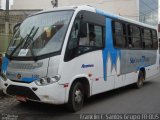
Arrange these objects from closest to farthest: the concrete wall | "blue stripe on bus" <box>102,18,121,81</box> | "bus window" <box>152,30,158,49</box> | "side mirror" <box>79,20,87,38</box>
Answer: "side mirror" <box>79,20,87,38</box>
"blue stripe on bus" <box>102,18,121,81</box>
"bus window" <box>152,30,158,49</box>
the concrete wall

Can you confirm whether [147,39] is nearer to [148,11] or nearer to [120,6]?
[120,6]

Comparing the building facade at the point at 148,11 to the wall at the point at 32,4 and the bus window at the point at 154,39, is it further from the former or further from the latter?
the bus window at the point at 154,39

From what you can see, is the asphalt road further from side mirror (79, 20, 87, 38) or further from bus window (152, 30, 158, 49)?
bus window (152, 30, 158, 49)

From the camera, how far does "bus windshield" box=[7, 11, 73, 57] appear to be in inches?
304

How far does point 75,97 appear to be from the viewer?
817cm

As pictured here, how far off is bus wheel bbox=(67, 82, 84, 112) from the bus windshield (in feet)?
3.84

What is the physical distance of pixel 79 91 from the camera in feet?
27.2

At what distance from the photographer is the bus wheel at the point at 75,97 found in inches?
312

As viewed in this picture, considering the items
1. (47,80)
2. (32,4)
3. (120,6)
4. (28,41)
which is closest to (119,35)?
(28,41)

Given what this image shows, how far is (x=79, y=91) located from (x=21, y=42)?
2.02m

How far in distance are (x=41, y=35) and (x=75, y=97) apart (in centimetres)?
185

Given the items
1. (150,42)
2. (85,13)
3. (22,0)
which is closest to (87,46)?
(85,13)

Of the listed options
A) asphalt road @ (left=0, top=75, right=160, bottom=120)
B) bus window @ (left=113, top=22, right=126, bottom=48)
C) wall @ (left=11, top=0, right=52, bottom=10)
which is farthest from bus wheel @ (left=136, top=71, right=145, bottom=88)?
wall @ (left=11, top=0, right=52, bottom=10)

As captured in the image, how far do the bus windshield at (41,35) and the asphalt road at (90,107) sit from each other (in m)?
1.54
